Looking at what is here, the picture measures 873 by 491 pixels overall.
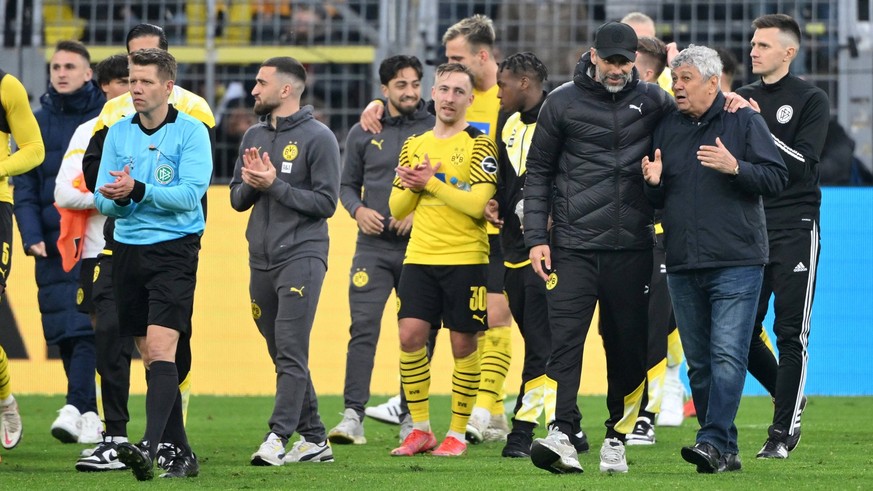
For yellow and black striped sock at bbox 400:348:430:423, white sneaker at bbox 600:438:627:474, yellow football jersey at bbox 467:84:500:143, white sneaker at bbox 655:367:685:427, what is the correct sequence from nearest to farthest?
white sneaker at bbox 600:438:627:474, yellow and black striped sock at bbox 400:348:430:423, yellow football jersey at bbox 467:84:500:143, white sneaker at bbox 655:367:685:427

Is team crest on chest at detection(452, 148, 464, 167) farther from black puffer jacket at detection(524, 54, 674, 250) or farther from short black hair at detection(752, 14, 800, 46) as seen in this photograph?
short black hair at detection(752, 14, 800, 46)

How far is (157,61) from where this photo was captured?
634 cm

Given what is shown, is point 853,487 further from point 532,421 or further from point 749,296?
point 532,421

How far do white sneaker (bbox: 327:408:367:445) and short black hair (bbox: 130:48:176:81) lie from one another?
267 cm

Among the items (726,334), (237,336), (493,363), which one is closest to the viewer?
(726,334)

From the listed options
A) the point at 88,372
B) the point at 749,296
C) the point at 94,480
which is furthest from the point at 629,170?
the point at 88,372

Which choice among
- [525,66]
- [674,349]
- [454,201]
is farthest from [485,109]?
[674,349]

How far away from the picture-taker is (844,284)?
11.9m

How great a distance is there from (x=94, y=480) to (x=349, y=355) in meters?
2.54

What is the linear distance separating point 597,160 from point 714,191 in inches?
21.1

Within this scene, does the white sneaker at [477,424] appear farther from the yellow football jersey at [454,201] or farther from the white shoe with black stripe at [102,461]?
the white shoe with black stripe at [102,461]

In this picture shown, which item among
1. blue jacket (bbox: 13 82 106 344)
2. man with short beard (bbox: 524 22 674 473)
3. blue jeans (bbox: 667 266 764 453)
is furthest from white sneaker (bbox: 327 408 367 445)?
blue jeans (bbox: 667 266 764 453)

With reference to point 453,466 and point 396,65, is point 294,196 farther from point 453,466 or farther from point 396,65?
point 396,65

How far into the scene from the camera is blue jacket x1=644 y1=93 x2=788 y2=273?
6324 millimetres
